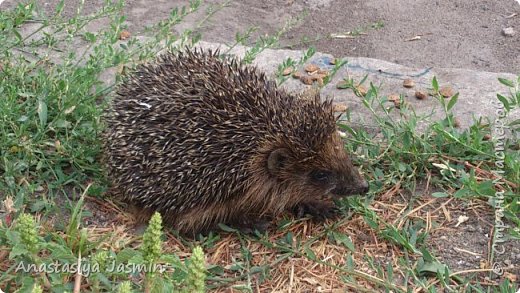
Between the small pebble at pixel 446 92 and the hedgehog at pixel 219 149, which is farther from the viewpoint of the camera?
the small pebble at pixel 446 92

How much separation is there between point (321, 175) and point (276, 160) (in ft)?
1.05

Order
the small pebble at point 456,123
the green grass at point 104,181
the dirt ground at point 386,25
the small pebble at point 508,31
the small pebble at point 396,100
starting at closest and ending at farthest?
the green grass at point 104,181
the small pebble at point 456,123
the small pebble at point 396,100
the dirt ground at point 386,25
the small pebble at point 508,31

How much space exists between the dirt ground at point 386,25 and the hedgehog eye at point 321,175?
3325mm

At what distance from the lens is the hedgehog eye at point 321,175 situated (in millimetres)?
4559

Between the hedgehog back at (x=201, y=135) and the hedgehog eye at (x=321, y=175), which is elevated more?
the hedgehog back at (x=201, y=135)

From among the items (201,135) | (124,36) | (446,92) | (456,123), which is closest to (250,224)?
(201,135)

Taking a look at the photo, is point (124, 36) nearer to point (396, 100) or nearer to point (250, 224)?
point (396, 100)

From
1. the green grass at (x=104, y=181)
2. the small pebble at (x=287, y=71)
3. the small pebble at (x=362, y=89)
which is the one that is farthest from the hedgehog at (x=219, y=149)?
the small pebble at (x=287, y=71)

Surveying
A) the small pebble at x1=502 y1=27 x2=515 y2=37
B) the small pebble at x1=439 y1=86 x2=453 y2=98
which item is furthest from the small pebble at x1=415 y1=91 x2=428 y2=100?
the small pebble at x1=502 y1=27 x2=515 y2=37

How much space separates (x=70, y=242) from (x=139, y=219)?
72cm

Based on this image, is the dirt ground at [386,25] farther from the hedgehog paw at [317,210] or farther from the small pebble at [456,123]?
the hedgehog paw at [317,210]

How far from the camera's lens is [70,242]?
3.96 metres

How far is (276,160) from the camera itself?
4.53 meters

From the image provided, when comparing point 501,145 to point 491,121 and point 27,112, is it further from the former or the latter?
point 27,112
